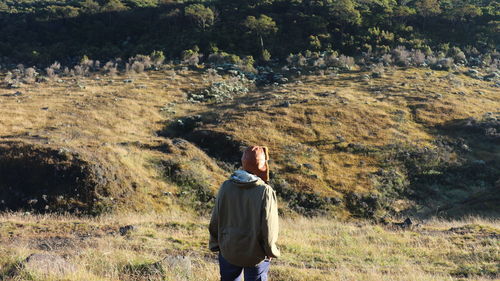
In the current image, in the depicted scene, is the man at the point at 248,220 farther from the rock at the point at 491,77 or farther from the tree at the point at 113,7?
the tree at the point at 113,7

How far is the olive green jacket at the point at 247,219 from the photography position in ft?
12.8

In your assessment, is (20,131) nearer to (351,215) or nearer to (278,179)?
(278,179)

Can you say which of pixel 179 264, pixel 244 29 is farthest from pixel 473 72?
pixel 179 264

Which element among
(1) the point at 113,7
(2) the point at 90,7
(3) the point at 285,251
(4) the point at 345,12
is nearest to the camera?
(3) the point at 285,251

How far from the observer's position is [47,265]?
6344mm

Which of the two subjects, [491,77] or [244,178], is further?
[491,77]

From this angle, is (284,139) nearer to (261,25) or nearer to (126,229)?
(126,229)

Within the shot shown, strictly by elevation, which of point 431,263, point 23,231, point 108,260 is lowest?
point 23,231

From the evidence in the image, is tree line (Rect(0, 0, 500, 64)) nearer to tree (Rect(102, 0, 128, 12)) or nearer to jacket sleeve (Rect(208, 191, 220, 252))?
tree (Rect(102, 0, 128, 12))

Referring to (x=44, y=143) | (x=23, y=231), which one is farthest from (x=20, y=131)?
(x=23, y=231)

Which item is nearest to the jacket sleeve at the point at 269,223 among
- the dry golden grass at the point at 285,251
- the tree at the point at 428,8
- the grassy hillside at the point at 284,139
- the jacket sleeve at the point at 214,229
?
the jacket sleeve at the point at 214,229

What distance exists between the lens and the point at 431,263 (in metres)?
9.68

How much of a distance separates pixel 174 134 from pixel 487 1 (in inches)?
3445

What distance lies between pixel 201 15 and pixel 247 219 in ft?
232
